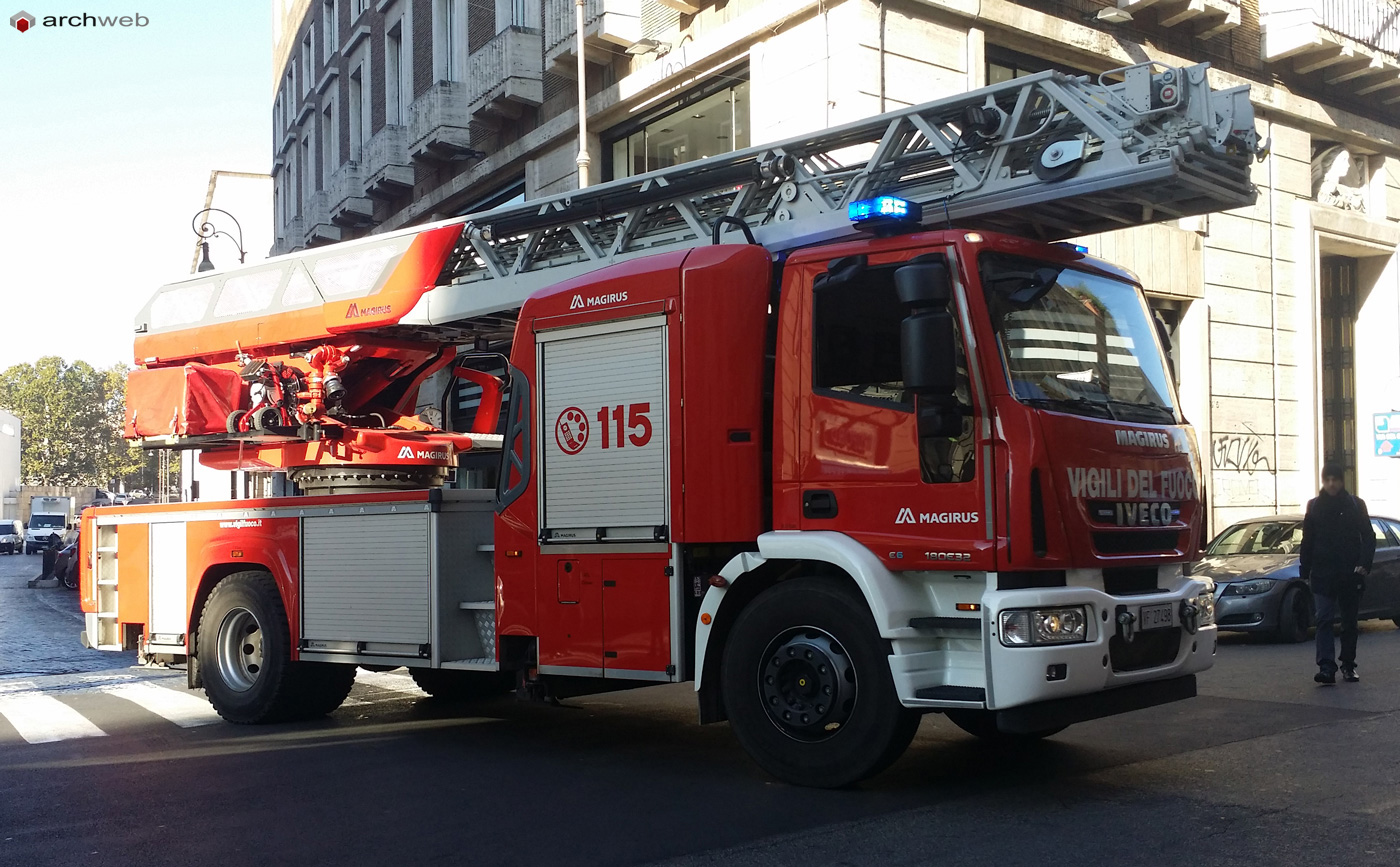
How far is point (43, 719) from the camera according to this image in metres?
10.3

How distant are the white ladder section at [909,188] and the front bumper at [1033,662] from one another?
6.91 ft

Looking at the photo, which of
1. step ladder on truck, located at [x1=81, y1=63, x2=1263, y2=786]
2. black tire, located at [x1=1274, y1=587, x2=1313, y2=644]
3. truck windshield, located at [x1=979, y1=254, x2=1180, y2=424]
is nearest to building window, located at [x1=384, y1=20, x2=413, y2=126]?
Result: step ladder on truck, located at [x1=81, y1=63, x2=1263, y2=786]

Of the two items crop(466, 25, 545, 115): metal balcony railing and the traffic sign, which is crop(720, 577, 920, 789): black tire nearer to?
the traffic sign

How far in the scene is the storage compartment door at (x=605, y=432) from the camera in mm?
7367

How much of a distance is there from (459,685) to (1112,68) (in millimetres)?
13612

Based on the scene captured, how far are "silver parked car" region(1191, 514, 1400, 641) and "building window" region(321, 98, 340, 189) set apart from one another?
74.0 ft

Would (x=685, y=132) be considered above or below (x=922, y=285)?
above

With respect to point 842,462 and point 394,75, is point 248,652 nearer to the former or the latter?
point 842,462

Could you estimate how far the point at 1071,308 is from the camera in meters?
6.85

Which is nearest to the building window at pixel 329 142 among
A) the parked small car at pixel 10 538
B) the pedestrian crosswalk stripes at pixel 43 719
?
the pedestrian crosswalk stripes at pixel 43 719

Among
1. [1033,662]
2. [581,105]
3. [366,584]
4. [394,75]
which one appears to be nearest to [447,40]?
[394,75]

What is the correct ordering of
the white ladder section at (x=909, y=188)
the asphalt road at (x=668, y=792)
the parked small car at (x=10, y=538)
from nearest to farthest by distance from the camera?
the asphalt road at (x=668, y=792), the white ladder section at (x=909, y=188), the parked small car at (x=10, y=538)

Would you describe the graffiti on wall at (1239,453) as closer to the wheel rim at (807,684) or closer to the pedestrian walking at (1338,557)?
the pedestrian walking at (1338,557)

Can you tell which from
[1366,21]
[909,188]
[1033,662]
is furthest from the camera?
[1366,21]
